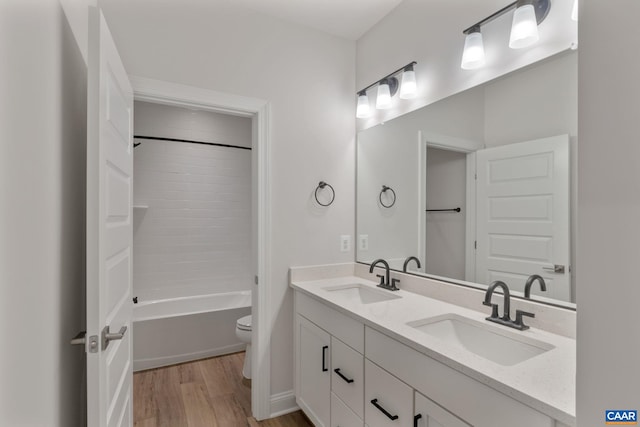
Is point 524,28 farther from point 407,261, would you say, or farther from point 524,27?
point 407,261

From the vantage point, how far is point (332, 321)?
1.76 meters

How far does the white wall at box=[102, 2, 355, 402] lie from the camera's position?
6.06 ft

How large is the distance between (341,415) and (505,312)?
95 centimetres

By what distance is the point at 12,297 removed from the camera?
69cm

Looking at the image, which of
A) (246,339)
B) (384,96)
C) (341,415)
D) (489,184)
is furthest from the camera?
(246,339)

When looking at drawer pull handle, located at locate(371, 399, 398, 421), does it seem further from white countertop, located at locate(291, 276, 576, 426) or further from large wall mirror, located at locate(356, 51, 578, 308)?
large wall mirror, located at locate(356, 51, 578, 308)

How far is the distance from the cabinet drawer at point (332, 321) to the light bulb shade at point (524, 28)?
4.58ft

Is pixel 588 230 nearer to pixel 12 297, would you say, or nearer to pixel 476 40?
pixel 12 297

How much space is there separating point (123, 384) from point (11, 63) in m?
1.33

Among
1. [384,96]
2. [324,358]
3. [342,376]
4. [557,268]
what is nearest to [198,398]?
[324,358]

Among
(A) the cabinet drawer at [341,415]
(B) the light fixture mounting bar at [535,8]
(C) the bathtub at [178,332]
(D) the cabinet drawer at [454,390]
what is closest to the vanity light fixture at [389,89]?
(B) the light fixture mounting bar at [535,8]

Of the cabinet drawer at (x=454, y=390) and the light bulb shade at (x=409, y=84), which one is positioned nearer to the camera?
the cabinet drawer at (x=454, y=390)

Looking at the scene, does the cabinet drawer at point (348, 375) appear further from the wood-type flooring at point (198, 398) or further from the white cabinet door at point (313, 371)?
the wood-type flooring at point (198, 398)

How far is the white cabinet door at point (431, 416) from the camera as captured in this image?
41.4 inches
